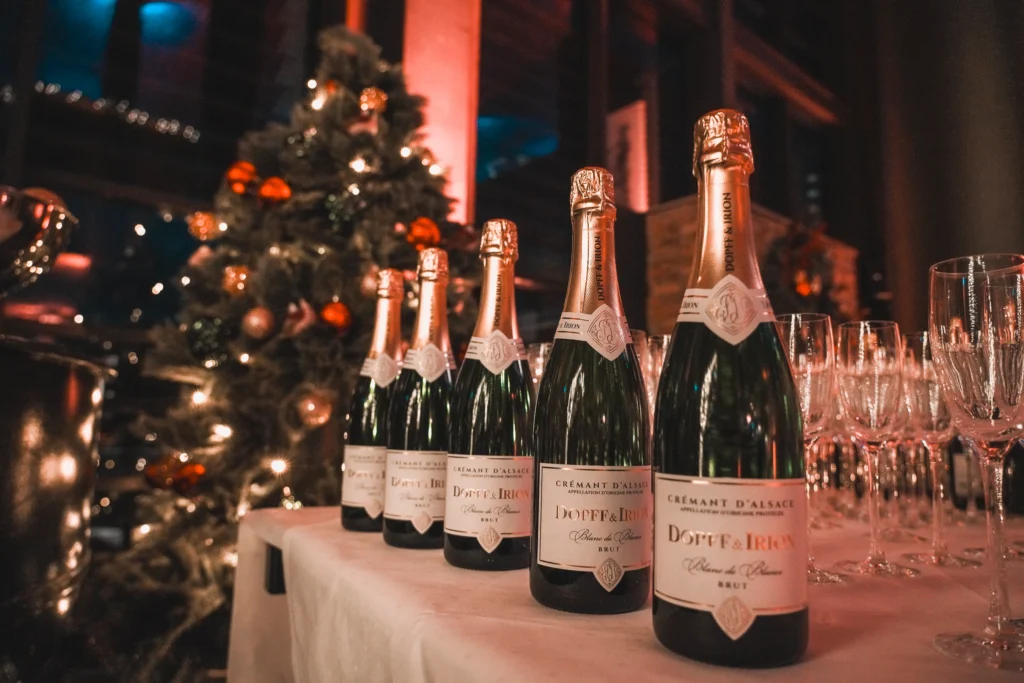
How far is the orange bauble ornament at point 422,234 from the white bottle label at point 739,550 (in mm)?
1837

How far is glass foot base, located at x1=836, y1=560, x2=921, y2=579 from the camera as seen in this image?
0.87 meters

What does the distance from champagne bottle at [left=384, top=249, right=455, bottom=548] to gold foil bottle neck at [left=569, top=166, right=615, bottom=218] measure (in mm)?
418

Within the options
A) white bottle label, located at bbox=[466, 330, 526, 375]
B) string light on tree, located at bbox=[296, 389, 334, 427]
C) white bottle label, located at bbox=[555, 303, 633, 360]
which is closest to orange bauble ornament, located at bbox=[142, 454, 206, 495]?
string light on tree, located at bbox=[296, 389, 334, 427]

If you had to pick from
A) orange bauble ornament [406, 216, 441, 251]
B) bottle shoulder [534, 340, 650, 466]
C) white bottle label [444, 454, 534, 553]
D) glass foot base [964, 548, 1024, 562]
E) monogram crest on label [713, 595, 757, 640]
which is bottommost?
glass foot base [964, 548, 1024, 562]

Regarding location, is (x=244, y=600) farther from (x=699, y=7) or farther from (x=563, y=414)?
(x=699, y=7)

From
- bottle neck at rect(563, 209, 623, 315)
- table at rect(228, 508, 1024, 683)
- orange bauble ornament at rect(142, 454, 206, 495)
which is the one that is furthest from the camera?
orange bauble ornament at rect(142, 454, 206, 495)

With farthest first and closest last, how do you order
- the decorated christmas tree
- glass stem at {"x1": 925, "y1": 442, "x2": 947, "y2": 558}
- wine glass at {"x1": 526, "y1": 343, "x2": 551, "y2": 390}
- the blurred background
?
the blurred background < the decorated christmas tree < wine glass at {"x1": 526, "y1": 343, "x2": 551, "y2": 390} < glass stem at {"x1": 925, "y1": 442, "x2": 947, "y2": 558}

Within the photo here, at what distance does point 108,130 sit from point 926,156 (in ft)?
12.0

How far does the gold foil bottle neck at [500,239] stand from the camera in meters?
0.88

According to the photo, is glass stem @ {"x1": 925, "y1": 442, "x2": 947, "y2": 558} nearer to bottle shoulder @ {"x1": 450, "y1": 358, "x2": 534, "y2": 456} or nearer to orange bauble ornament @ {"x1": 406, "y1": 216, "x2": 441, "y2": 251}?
bottle shoulder @ {"x1": 450, "y1": 358, "x2": 534, "y2": 456}

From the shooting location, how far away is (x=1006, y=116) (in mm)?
2137

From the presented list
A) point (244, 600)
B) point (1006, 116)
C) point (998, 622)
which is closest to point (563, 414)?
point (998, 622)

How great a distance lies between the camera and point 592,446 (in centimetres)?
79

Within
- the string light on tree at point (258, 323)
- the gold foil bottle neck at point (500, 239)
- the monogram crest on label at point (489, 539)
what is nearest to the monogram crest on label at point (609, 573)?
the monogram crest on label at point (489, 539)
